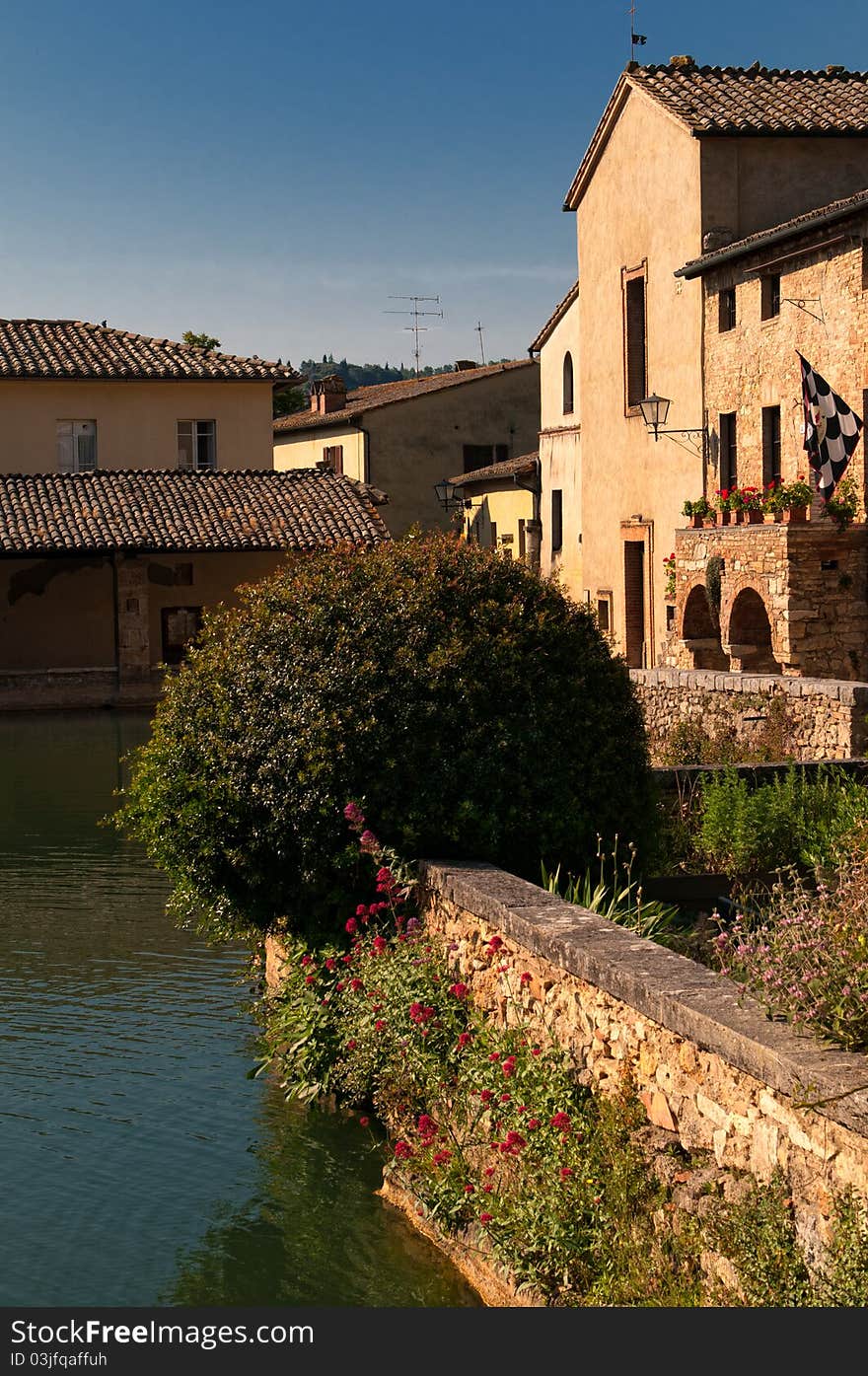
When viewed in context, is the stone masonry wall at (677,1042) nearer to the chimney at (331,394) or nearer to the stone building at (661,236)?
the stone building at (661,236)

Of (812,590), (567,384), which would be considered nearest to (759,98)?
(567,384)

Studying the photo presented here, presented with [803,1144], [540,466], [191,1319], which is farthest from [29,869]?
[540,466]

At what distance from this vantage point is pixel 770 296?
23359mm

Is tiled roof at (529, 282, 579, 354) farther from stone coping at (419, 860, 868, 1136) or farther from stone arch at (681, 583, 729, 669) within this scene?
stone coping at (419, 860, 868, 1136)

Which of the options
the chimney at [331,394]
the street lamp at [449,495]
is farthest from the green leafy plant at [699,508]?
the chimney at [331,394]

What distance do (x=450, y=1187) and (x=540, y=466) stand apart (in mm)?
32267

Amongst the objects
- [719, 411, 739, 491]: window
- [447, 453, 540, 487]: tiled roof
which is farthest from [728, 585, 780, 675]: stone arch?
[447, 453, 540, 487]: tiled roof

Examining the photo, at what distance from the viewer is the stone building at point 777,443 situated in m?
20.2

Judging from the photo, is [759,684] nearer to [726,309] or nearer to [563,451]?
[726,309]

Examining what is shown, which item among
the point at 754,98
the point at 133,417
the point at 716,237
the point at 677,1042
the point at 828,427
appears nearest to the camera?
the point at 677,1042

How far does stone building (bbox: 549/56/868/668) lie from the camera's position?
25328 mm

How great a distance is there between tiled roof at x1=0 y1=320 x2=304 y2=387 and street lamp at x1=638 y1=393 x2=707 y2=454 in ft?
Result: 52.4

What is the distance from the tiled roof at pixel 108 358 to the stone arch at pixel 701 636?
63.7 feet

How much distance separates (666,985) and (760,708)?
9.49 metres
